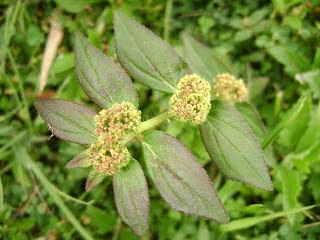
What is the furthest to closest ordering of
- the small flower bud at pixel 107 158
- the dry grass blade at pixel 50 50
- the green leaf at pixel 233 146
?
1. the dry grass blade at pixel 50 50
2. the green leaf at pixel 233 146
3. the small flower bud at pixel 107 158

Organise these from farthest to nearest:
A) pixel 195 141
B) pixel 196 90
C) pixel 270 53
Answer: pixel 270 53 → pixel 195 141 → pixel 196 90

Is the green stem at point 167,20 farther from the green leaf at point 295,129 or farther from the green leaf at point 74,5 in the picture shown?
the green leaf at point 295,129

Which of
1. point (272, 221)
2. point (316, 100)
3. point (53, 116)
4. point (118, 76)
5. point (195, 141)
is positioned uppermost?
point (118, 76)

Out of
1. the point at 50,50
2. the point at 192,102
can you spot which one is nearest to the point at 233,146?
the point at 192,102

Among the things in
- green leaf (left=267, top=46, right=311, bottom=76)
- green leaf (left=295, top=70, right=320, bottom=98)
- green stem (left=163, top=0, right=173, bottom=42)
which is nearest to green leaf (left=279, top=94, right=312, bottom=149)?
green leaf (left=295, top=70, right=320, bottom=98)

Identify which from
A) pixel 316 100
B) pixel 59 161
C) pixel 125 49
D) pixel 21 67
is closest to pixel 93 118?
pixel 125 49

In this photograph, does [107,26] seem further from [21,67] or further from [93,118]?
[93,118]

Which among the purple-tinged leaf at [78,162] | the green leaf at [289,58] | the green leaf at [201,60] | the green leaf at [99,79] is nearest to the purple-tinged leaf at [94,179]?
the purple-tinged leaf at [78,162]
